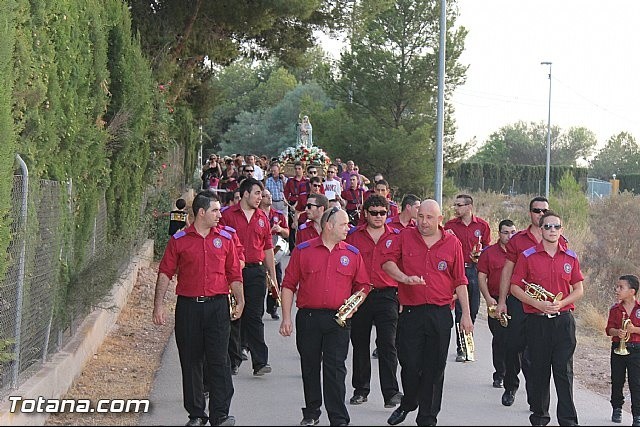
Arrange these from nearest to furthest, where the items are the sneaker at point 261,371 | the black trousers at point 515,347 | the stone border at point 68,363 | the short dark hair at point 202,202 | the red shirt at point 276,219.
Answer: the stone border at point 68,363, the short dark hair at point 202,202, the black trousers at point 515,347, the sneaker at point 261,371, the red shirt at point 276,219

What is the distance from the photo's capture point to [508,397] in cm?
1029

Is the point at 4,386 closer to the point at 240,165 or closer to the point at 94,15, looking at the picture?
the point at 94,15

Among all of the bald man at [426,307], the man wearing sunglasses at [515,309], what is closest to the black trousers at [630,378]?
the man wearing sunglasses at [515,309]

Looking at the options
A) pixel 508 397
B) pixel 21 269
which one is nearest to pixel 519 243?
pixel 508 397

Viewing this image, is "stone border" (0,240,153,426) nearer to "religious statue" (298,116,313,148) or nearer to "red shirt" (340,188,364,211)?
"red shirt" (340,188,364,211)

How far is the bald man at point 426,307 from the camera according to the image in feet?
29.2

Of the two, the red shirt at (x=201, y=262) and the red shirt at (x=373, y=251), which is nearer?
the red shirt at (x=201, y=262)

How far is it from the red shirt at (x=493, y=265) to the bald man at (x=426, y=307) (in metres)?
2.10

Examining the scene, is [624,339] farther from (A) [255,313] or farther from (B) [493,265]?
(A) [255,313]

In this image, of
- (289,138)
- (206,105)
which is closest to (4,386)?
(206,105)

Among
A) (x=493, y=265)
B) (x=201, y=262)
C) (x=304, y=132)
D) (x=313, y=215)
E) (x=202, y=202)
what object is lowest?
(x=493, y=265)

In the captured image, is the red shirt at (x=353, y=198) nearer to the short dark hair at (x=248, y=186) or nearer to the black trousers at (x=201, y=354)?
the short dark hair at (x=248, y=186)

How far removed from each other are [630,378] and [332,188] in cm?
1198

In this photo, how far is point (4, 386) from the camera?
26.5 feet
